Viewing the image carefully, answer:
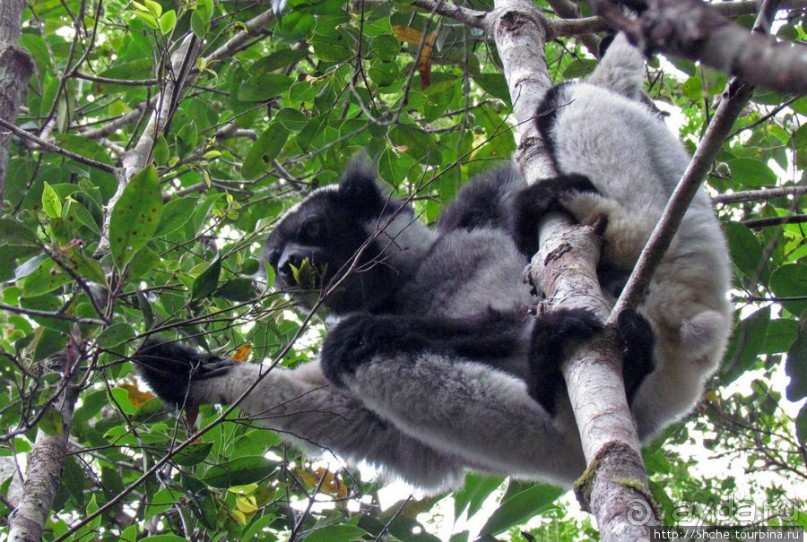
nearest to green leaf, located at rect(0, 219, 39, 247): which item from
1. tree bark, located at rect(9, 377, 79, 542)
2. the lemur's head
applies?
tree bark, located at rect(9, 377, 79, 542)

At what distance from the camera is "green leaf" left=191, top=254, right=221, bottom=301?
115 inches

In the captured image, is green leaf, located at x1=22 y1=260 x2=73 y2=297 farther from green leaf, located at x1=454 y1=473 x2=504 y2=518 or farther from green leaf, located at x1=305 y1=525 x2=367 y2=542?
green leaf, located at x1=454 y1=473 x2=504 y2=518

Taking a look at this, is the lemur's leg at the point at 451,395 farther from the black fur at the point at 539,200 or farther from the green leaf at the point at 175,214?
the green leaf at the point at 175,214

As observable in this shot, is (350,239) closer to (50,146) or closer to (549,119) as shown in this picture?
(549,119)

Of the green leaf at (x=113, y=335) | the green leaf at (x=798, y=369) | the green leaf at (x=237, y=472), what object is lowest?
the green leaf at (x=237, y=472)

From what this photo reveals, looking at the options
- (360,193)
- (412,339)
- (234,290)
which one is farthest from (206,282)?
(360,193)

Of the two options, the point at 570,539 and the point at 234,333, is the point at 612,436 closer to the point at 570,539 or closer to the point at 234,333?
the point at 234,333

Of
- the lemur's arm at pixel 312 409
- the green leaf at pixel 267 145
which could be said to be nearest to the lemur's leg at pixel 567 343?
the lemur's arm at pixel 312 409

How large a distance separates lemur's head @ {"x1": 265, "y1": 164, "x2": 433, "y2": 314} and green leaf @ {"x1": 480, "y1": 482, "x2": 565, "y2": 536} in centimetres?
146

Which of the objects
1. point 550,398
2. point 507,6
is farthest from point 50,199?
point 507,6

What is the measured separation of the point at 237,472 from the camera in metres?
3.34

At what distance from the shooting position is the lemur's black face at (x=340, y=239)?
185 inches

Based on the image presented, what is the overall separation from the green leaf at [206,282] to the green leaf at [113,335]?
462 mm

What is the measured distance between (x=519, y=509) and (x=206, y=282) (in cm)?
193
